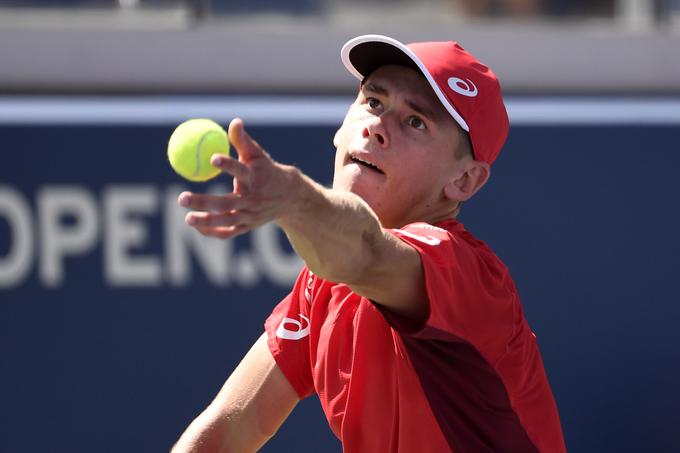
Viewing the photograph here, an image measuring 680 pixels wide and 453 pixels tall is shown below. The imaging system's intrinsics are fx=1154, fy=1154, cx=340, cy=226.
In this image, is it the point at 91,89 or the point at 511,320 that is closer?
the point at 511,320

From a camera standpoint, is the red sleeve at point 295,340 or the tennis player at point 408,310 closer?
the tennis player at point 408,310

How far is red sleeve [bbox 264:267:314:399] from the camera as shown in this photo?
105 inches

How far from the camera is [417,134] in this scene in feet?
7.84

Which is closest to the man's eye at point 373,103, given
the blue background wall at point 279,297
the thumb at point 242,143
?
the thumb at point 242,143

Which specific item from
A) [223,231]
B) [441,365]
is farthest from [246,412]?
[223,231]

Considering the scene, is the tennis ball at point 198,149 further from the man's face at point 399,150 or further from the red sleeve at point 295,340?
the red sleeve at point 295,340

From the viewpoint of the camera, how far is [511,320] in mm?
2305

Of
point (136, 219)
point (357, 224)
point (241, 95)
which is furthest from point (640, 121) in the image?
point (357, 224)

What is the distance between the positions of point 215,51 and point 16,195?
35.8 inches

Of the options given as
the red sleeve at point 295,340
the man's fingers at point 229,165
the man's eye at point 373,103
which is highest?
the man's fingers at point 229,165

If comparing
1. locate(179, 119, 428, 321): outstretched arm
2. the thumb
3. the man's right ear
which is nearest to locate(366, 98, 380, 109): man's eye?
the man's right ear

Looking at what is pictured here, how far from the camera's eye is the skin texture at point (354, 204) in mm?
1760

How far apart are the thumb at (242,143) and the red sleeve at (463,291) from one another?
45 centimetres

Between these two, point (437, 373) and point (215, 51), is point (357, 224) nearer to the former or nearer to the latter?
point (437, 373)
